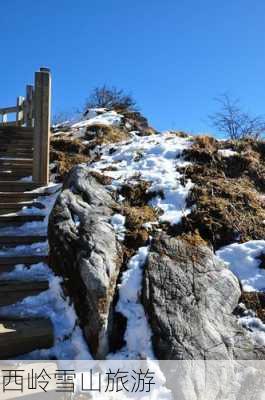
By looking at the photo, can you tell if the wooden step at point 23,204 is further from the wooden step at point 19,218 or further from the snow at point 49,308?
the snow at point 49,308

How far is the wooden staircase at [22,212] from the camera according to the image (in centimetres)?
330

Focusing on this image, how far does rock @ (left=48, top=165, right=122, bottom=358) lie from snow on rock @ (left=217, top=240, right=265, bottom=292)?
104cm

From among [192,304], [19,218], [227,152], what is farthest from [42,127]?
[192,304]

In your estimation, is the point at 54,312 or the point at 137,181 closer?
the point at 54,312

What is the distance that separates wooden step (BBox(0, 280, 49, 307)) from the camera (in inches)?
149

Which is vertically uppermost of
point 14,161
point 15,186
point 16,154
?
point 16,154

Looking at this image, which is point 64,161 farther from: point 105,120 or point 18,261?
point 105,120

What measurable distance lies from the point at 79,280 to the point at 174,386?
1.13 metres

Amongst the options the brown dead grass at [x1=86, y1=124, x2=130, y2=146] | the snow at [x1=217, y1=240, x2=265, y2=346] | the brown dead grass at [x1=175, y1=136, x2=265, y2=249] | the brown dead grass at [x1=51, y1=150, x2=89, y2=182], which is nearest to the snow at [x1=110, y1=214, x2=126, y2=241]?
the brown dead grass at [x1=175, y1=136, x2=265, y2=249]

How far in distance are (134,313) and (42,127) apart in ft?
11.2

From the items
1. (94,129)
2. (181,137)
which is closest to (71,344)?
(181,137)

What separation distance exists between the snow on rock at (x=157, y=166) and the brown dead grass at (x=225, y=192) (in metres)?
0.13

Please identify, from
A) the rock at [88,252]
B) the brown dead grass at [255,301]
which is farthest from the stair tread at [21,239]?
the brown dead grass at [255,301]

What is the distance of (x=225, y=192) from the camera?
4684 millimetres
